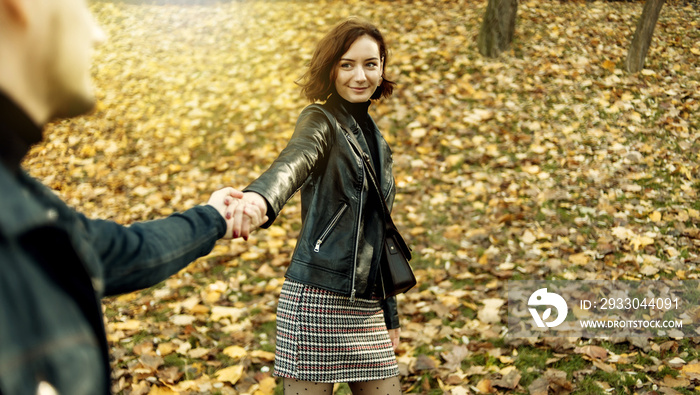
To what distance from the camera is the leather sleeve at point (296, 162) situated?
6.36 ft

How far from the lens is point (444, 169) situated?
20.7ft

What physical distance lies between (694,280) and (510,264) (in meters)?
1.51

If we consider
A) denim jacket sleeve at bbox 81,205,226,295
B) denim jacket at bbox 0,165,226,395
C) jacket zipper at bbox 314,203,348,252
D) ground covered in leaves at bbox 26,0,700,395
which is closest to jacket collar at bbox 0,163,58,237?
denim jacket at bbox 0,165,226,395

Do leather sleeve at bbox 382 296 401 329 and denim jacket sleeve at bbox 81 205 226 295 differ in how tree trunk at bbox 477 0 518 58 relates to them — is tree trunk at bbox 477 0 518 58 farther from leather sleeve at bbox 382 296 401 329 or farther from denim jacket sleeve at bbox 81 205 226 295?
denim jacket sleeve at bbox 81 205 226 295

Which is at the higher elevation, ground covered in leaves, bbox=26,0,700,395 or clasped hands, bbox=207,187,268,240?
clasped hands, bbox=207,187,268,240

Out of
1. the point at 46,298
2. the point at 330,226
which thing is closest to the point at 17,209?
the point at 46,298

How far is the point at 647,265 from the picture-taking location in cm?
Result: 472

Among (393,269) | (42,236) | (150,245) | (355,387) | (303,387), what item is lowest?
(355,387)

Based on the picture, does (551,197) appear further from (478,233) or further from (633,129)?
(633,129)

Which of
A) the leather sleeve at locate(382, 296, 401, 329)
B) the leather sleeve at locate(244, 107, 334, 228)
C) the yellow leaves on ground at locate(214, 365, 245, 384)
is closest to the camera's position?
the leather sleeve at locate(244, 107, 334, 228)

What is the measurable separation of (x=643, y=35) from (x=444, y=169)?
3890 mm

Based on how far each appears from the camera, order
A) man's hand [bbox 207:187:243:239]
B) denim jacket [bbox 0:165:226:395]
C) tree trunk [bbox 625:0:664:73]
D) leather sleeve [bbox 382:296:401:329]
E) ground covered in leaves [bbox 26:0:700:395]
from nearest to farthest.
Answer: denim jacket [bbox 0:165:226:395], man's hand [bbox 207:187:243:239], leather sleeve [bbox 382:296:401:329], ground covered in leaves [bbox 26:0:700:395], tree trunk [bbox 625:0:664:73]

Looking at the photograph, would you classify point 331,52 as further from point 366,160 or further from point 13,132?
point 13,132

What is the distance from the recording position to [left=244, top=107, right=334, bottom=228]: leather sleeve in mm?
1938
